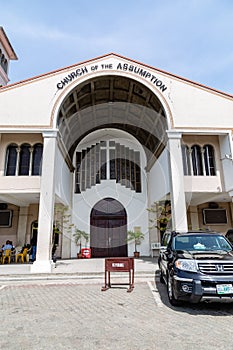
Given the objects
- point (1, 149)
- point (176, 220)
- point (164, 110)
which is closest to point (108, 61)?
point (164, 110)

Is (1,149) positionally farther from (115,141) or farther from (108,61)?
(115,141)

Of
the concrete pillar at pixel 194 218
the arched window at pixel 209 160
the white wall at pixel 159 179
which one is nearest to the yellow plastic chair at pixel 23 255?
the white wall at pixel 159 179

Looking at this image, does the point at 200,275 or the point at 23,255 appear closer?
the point at 200,275

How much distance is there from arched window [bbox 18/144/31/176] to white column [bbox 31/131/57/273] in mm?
2128

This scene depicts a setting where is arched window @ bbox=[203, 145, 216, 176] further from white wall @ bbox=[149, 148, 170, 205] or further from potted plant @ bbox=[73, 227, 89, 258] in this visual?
potted plant @ bbox=[73, 227, 89, 258]

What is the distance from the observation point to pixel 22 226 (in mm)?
15078

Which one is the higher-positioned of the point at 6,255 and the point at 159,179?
the point at 159,179

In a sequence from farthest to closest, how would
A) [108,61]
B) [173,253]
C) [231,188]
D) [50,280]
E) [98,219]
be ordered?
[98,219]
[108,61]
[231,188]
[50,280]
[173,253]

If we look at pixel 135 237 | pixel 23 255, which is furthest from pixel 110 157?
pixel 23 255

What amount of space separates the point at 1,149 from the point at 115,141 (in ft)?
28.7

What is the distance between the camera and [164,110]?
12.2 m

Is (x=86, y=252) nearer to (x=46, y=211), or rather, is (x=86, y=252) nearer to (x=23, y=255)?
(x=23, y=255)

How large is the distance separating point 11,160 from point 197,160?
10.1 m

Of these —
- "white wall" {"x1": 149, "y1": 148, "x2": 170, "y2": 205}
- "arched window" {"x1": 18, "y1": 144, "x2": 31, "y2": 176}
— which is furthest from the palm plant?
"arched window" {"x1": 18, "y1": 144, "x2": 31, "y2": 176}
